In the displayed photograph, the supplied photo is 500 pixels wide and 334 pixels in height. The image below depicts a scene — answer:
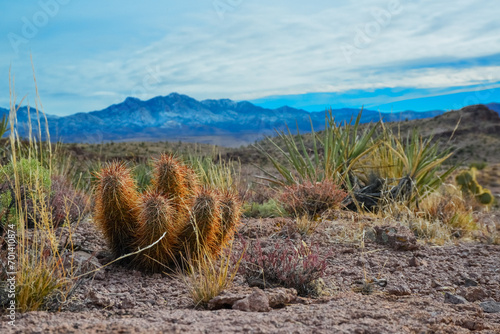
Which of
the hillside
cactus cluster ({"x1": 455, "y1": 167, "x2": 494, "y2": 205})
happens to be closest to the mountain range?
the hillside

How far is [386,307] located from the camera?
3846 millimetres

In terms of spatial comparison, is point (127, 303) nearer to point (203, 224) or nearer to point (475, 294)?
point (203, 224)

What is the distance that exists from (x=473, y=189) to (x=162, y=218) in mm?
11643

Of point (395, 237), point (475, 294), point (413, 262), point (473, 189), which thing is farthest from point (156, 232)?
point (473, 189)

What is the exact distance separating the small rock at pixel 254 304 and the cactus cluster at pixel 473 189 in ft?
36.2

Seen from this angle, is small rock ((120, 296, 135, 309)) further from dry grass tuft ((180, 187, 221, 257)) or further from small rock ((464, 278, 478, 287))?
small rock ((464, 278, 478, 287))

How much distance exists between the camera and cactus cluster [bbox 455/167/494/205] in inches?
529

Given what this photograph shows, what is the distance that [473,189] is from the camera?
1387 centimetres

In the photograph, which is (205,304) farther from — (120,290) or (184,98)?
(184,98)

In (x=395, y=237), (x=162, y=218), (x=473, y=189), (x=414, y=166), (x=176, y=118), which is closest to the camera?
(x=162, y=218)

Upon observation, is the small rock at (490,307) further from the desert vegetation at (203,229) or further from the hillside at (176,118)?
the hillside at (176,118)

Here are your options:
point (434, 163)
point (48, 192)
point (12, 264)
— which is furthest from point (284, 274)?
point (434, 163)

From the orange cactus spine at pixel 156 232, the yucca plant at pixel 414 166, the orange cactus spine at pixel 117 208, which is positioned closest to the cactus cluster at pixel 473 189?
the yucca plant at pixel 414 166

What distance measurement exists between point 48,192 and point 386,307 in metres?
4.97
